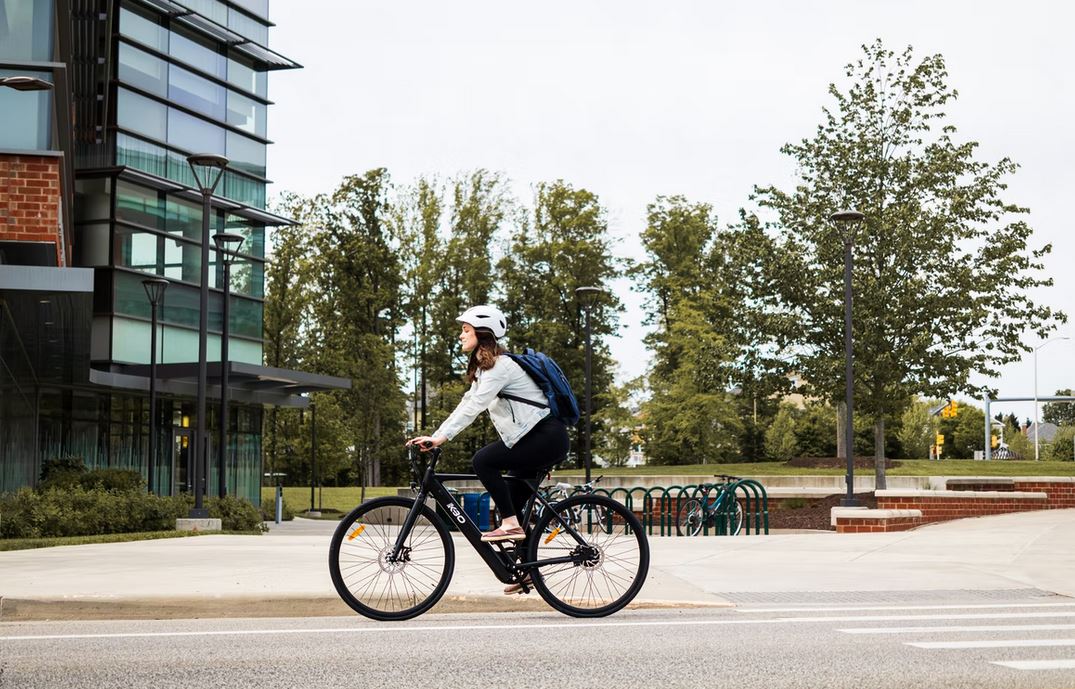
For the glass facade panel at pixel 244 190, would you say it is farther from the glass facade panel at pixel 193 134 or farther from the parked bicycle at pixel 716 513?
the parked bicycle at pixel 716 513

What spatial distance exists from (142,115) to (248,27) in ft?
22.3

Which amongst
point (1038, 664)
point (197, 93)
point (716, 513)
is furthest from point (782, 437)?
point (1038, 664)

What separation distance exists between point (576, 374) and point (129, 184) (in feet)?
82.2

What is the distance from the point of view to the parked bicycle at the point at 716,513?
22.9m

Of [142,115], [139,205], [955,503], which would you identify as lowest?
[955,503]

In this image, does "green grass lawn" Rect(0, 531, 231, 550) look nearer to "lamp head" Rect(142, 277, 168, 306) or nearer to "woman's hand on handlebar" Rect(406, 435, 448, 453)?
"woman's hand on handlebar" Rect(406, 435, 448, 453)

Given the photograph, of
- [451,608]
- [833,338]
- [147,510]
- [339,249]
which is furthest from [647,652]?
[339,249]

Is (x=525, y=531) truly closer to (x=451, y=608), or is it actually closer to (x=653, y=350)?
(x=451, y=608)

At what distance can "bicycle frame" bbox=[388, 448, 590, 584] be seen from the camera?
7.95 metres

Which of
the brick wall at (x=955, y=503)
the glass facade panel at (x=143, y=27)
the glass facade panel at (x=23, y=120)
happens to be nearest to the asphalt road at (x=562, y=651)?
the glass facade panel at (x=23, y=120)

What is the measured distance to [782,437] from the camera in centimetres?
6944

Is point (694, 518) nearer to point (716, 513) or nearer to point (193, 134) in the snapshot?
point (716, 513)

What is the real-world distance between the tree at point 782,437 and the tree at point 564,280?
985 cm

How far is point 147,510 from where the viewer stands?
77.4 feet
